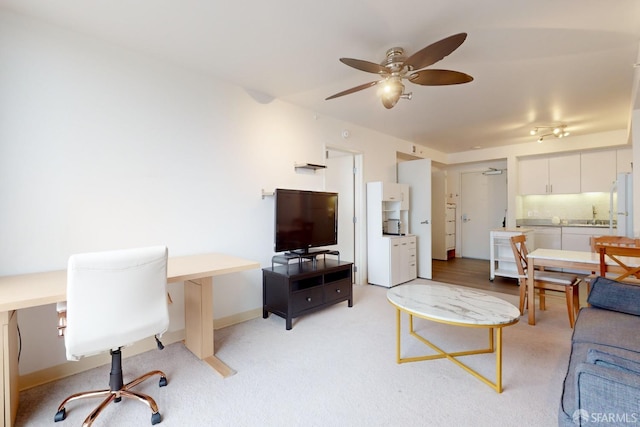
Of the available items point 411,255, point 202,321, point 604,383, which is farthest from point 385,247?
point 604,383

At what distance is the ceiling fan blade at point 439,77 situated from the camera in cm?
205

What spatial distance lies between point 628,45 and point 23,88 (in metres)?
4.61

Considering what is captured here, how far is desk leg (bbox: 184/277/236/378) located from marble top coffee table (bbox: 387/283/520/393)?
150 centimetres

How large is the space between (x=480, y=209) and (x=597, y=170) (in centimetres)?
221

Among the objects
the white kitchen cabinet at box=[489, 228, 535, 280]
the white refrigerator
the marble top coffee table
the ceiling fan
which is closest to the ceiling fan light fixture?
the ceiling fan

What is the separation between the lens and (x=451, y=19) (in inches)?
77.9

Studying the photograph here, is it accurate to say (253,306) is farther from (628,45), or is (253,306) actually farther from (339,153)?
(628,45)

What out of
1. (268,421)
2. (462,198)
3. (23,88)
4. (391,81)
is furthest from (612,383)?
(462,198)

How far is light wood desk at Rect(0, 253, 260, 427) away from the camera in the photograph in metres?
1.49

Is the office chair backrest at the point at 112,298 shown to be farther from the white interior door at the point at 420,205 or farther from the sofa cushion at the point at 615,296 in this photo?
the white interior door at the point at 420,205

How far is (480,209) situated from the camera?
6.97 m

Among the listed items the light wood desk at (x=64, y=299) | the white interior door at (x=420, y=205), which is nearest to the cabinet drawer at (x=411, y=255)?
the white interior door at (x=420, y=205)

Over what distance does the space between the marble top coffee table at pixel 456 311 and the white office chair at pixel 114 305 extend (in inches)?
65.5

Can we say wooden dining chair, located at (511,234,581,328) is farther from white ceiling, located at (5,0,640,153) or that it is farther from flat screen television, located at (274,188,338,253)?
flat screen television, located at (274,188,338,253)
